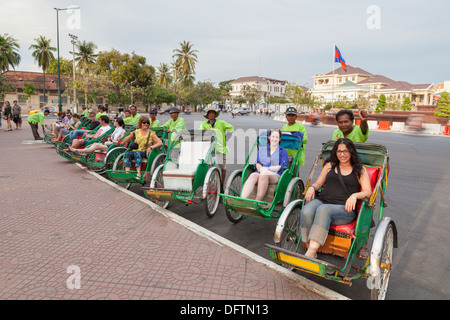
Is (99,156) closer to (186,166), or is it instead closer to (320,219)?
(186,166)

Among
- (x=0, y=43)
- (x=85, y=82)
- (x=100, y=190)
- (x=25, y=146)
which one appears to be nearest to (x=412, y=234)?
(x=100, y=190)

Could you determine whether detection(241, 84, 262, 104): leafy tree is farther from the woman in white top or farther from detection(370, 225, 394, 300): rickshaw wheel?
detection(370, 225, 394, 300): rickshaw wheel

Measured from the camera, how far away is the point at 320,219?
3.36 m

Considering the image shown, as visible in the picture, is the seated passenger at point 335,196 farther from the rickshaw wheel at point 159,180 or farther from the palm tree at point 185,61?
the palm tree at point 185,61

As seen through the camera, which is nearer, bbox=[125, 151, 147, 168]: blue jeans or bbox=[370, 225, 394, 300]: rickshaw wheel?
bbox=[370, 225, 394, 300]: rickshaw wheel

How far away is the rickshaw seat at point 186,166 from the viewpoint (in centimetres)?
548

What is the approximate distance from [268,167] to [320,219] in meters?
1.79

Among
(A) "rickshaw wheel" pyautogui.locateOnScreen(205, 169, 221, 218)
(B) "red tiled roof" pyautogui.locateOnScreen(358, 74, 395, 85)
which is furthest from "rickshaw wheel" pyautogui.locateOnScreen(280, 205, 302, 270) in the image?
(B) "red tiled roof" pyautogui.locateOnScreen(358, 74, 395, 85)

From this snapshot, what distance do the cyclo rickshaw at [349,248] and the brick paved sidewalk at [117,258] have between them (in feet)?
1.02

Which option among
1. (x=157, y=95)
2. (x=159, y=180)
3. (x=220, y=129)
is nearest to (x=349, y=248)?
(x=159, y=180)

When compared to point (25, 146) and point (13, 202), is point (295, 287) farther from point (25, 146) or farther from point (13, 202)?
point (25, 146)

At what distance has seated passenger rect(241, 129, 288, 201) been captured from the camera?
187 inches

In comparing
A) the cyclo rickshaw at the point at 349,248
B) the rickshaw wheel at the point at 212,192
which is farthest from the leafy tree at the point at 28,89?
the cyclo rickshaw at the point at 349,248
